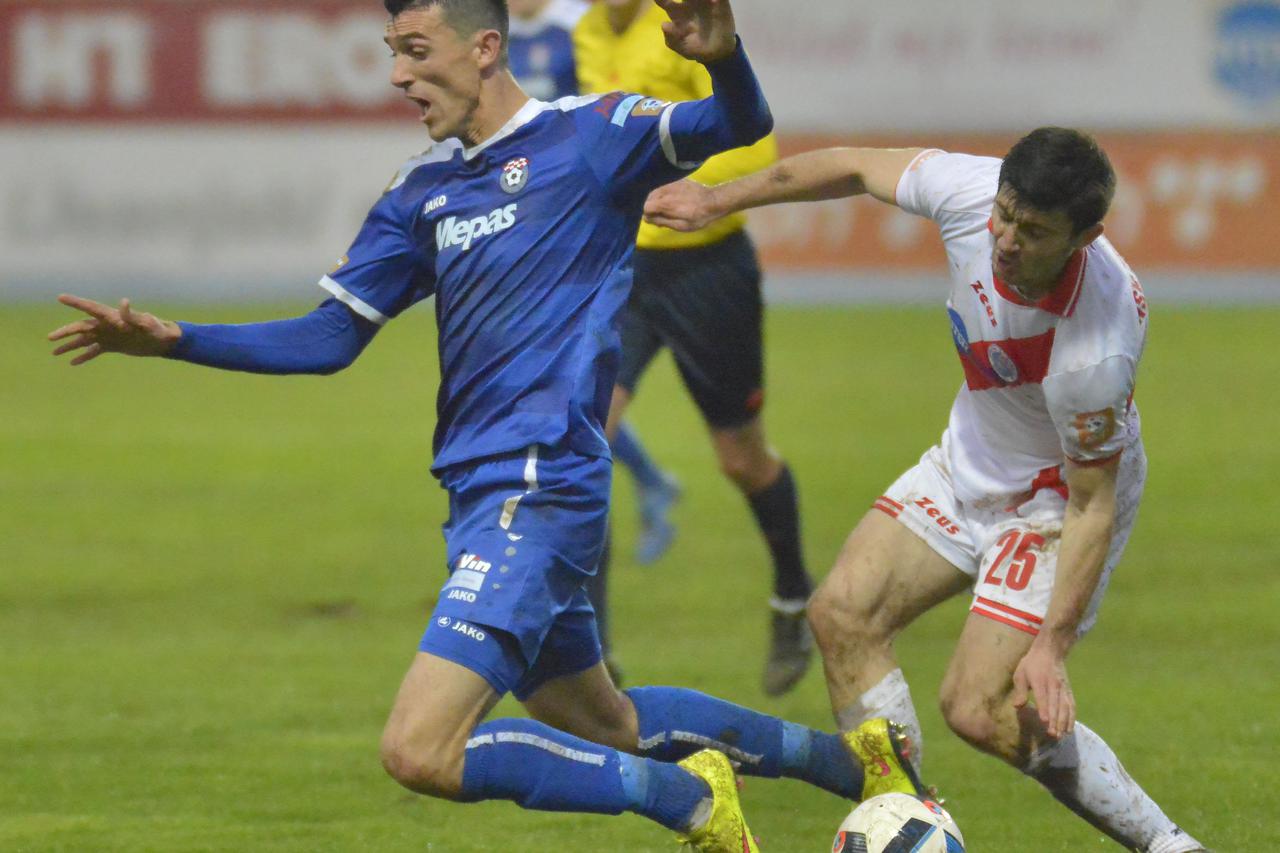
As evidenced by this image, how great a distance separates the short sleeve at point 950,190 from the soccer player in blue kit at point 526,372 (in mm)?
659

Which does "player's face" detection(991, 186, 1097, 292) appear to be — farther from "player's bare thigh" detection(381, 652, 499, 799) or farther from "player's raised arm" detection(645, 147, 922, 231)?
"player's bare thigh" detection(381, 652, 499, 799)

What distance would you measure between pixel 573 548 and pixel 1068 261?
135 centimetres

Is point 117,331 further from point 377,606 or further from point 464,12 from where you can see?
point 377,606

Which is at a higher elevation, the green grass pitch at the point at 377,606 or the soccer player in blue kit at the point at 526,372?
the soccer player in blue kit at the point at 526,372

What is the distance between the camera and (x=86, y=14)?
18.5 m

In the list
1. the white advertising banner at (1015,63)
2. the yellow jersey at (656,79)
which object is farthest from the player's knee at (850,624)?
the white advertising banner at (1015,63)

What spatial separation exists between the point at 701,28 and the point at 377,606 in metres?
4.55

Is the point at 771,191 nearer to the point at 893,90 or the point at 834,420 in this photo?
the point at 834,420

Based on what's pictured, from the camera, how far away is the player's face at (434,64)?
4.41 meters

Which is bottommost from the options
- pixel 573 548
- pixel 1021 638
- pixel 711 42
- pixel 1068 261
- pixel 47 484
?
pixel 47 484

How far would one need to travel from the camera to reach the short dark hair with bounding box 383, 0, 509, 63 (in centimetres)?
442

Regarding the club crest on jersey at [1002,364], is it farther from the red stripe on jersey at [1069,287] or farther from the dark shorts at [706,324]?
the dark shorts at [706,324]

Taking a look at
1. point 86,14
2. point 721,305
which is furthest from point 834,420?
point 86,14

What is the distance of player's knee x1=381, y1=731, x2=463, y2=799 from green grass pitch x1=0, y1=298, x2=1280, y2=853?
1009 mm
